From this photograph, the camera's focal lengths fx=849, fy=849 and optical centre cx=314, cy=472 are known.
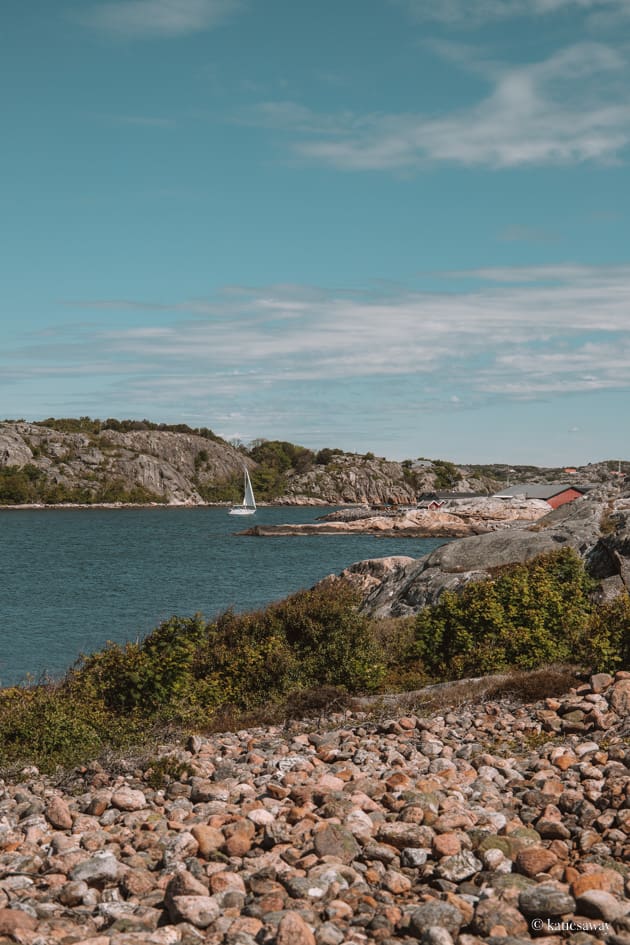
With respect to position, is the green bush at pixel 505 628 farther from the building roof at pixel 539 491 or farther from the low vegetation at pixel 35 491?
the low vegetation at pixel 35 491

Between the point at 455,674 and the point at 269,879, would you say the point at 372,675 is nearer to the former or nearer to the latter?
the point at 455,674

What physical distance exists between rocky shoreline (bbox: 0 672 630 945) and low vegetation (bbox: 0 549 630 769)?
1387mm

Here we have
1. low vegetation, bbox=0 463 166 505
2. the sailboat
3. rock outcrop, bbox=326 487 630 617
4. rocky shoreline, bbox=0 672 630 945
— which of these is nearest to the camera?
rocky shoreline, bbox=0 672 630 945

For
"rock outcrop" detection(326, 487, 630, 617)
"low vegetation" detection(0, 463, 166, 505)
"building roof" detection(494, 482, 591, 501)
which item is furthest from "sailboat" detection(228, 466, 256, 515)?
"rock outcrop" detection(326, 487, 630, 617)

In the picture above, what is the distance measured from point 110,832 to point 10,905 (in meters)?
1.72

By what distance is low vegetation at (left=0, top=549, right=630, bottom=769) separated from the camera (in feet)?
37.4

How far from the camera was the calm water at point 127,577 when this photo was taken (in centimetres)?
3231

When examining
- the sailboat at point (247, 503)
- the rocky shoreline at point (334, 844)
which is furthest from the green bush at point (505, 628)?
the sailboat at point (247, 503)

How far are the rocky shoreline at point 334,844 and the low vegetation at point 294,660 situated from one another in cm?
139

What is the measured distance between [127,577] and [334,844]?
50294 millimetres

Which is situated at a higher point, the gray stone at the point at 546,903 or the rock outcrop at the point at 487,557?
the rock outcrop at the point at 487,557

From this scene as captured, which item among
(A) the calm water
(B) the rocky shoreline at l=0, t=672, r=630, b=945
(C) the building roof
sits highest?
(C) the building roof

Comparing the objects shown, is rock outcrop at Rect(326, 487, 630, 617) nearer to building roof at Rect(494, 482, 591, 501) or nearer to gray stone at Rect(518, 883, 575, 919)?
gray stone at Rect(518, 883, 575, 919)

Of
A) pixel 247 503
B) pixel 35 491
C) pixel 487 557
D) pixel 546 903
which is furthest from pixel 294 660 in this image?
pixel 35 491
